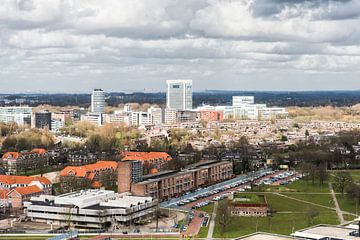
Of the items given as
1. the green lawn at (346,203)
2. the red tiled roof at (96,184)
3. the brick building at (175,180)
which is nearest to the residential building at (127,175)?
the brick building at (175,180)

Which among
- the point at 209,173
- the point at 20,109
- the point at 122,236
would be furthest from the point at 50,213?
the point at 20,109

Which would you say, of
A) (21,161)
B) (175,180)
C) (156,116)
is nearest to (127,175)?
(175,180)

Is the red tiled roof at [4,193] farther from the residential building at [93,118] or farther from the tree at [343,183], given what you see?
the residential building at [93,118]

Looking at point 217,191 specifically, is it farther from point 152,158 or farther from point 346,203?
point 152,158

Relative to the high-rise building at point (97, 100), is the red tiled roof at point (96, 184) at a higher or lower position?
lower

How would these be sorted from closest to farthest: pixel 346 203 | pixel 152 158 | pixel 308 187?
pixel 346 203
pixel 308 187
pixel 152 158

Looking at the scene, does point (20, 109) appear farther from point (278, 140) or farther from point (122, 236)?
point (122, 236)

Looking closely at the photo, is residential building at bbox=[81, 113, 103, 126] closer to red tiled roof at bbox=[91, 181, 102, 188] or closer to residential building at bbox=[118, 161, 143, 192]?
red tiled roof at bbox=[91, 181, 102, 188]
